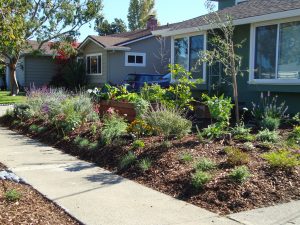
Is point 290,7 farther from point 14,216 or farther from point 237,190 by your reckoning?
point 14,216

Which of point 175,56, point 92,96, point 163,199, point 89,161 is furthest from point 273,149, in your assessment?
point 175,56

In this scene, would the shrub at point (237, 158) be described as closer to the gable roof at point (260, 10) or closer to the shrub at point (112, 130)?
the shrub at point (112, 130)

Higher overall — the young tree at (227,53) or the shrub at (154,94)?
the young tree at (227,53)

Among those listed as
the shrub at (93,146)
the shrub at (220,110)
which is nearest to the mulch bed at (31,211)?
the shrub at (93,146)

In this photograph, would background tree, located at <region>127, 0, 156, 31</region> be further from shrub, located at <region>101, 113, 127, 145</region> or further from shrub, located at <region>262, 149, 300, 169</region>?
shrub, located at <region>262, 149, 300, 169</region>

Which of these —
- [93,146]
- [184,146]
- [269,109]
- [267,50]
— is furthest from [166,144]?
[267,50]

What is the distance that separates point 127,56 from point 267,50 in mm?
16894

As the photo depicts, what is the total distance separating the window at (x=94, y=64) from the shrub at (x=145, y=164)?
75.1 ft

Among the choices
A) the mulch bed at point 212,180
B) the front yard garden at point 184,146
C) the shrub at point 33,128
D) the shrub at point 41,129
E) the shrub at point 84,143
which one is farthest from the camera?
the shrub at point 33,128

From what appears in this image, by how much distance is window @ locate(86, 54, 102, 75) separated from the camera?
30.2 meters

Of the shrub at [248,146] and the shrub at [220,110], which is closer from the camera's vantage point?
the shrub at [248,146]

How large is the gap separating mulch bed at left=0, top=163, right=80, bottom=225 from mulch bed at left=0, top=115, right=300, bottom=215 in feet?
5.48

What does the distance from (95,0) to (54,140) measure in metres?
19.8

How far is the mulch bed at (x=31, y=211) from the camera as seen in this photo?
5016 millimetres
